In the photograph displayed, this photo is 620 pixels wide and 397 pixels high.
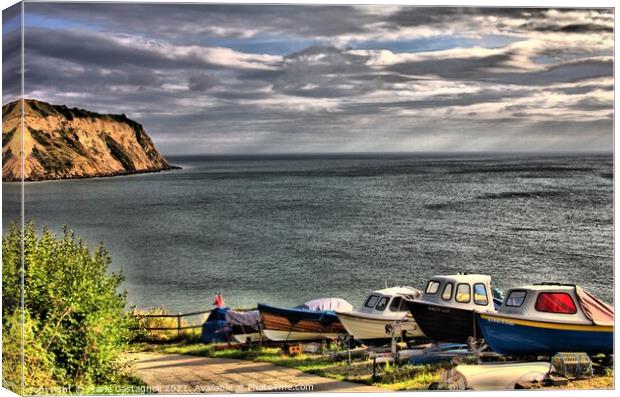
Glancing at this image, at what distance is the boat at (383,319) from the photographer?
1939 cm

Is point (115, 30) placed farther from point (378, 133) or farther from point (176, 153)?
point (378, 133)

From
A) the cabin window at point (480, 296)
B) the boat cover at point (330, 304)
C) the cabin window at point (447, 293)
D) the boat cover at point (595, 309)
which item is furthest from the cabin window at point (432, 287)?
the boat cover at point (595, 309)

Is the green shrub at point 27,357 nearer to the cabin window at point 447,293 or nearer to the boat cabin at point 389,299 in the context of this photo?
the boat cabin at point 389,299

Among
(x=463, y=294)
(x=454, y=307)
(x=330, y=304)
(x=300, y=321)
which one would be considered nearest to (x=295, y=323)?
(x=300, y=321)

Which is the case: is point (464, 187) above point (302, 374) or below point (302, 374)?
above

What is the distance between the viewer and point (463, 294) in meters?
19.1

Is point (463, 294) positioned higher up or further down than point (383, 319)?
higher up

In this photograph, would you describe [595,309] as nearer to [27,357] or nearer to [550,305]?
[550,305]

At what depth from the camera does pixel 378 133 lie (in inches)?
787

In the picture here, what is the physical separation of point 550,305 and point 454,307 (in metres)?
1.38

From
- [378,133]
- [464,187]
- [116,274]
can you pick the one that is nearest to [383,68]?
[378,133]

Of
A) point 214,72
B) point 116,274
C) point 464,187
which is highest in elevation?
point 214,72

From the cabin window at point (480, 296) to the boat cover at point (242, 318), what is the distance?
10.7ft

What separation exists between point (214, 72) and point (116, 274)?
10.8ft
